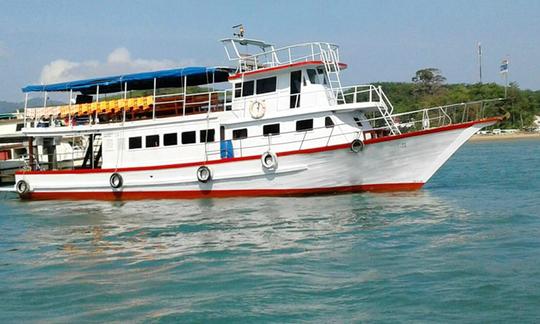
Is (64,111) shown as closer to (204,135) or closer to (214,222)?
(204,135)

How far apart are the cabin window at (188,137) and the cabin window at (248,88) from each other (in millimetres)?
2146

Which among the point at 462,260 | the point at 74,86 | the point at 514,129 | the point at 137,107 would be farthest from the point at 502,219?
the point at 514,129

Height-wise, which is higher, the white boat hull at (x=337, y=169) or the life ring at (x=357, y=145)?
the life ring at (x=357, y=145)

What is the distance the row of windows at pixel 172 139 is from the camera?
20.6 metres

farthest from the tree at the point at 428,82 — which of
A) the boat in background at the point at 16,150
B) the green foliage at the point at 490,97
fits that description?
the boat in background at the point at 16,150

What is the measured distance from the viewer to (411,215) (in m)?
15.1

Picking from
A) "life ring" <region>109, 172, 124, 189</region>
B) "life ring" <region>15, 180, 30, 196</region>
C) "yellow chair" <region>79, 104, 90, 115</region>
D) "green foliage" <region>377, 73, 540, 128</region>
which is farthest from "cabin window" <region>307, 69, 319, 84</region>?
"green foliage" <region>377, 73, 540, 128</region>

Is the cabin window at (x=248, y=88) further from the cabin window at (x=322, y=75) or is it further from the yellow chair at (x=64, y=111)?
the yellow chair at (x=64, y=111)

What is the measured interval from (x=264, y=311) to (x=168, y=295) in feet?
5.27

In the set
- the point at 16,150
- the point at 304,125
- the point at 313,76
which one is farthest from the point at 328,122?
the point at 16,150

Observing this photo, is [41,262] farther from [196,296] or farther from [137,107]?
[137,107]

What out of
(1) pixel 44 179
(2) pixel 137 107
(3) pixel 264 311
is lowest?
(3) pixel 264 311

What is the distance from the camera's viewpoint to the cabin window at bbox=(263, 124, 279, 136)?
64.8ft

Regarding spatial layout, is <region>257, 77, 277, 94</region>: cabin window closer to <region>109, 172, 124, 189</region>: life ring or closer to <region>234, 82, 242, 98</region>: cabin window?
<region>234, 82, 242, 98</region>: cabin window
